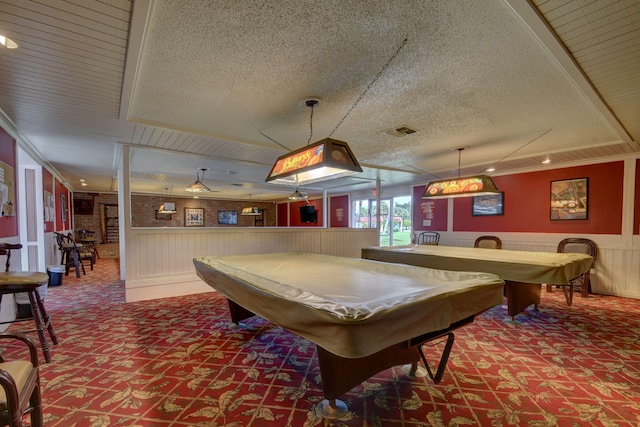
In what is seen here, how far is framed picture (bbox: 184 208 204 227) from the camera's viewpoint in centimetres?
1198

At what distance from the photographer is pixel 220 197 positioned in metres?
12.5

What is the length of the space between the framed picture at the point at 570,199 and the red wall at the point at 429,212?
2.31 meters

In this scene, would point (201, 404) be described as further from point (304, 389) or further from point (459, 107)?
point (459, 107)

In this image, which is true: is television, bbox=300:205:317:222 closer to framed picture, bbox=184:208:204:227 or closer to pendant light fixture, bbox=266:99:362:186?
framed picture, bbox=184:208:204:227

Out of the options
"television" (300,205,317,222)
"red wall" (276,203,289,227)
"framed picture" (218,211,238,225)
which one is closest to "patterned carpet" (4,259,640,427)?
"television" (300,205,317,222)

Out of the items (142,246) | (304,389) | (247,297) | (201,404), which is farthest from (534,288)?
(142,246)

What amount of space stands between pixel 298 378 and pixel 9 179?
13.8 feet

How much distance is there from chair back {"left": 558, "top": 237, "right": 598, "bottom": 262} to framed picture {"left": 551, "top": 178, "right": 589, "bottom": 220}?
17.5 inches

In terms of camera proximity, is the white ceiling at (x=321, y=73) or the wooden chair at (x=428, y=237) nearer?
the white ceiling at (x=321, y=73)

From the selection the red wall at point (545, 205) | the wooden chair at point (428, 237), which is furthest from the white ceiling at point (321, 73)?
the wooden chair at point (428, 237)

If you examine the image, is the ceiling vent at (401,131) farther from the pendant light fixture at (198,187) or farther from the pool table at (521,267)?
the pendant light fixture at (198,187)

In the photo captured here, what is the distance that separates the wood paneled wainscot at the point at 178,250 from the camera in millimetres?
4371

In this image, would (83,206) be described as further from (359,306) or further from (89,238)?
(359,306)

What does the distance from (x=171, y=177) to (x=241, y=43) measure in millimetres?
6438
